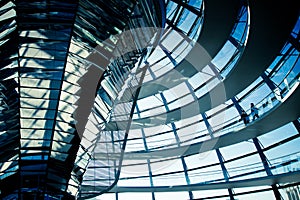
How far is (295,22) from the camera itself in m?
14.0

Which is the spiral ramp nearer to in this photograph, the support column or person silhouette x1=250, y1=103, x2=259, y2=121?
the support column

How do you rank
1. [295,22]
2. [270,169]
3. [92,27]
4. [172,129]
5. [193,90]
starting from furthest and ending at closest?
[172,129] < [193,90] < [270,169] < [295,22] < [92,27]

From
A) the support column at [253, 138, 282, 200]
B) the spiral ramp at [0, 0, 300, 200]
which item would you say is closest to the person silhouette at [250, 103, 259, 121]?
the spiral ramp at [0, 0, 300, 200]

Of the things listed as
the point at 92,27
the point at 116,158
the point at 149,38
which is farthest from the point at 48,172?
the point at 149,38

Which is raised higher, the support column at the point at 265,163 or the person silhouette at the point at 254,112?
the person silhouette at the point at 254,112

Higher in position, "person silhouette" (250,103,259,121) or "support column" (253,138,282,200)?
"person silhouette" (250,103,259,121)

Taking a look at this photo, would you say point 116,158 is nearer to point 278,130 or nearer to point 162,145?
point 162,145

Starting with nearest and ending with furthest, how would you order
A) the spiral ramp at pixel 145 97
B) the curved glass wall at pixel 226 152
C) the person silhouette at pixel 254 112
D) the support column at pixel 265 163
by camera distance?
1. the spiral ramp at pixel 145 97
2. the curved glass wall at pixel 226 152
3. the support column at pixel 265 163
4. the person silhouette at pixel 254 112

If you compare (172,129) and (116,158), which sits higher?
(172,129)

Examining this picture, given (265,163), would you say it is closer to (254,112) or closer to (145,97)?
(254,112)

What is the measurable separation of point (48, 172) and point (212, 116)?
14.2 meters

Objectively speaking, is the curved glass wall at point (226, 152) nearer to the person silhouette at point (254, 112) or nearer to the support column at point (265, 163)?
the support column at point (265, 163)

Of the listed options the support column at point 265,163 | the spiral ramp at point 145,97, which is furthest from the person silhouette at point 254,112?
the support column at point 265,163

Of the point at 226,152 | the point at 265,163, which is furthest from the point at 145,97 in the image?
the point at 265,163
